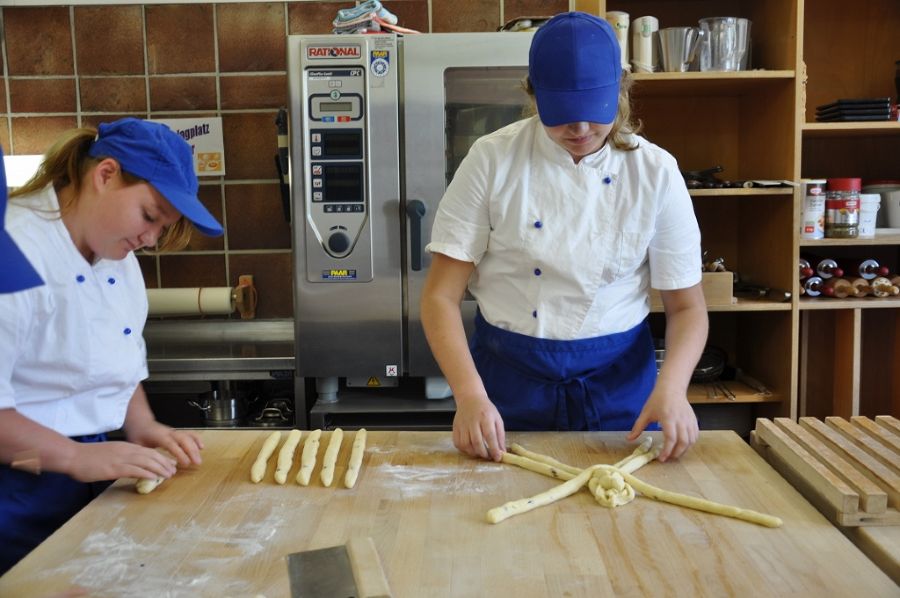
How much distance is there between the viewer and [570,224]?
5.10ft

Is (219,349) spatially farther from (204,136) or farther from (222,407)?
(204,136)

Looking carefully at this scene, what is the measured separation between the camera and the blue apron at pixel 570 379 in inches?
62.1

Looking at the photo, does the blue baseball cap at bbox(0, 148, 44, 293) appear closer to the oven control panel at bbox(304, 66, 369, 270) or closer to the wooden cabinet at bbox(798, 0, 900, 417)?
the oven control panel at bbox(304, 66, 369, 270)

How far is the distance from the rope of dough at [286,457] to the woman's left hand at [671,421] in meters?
0.60

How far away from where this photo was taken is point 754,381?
297cm

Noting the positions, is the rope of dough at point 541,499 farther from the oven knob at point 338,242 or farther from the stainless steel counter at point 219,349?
the stainless steel counter at point 219,349

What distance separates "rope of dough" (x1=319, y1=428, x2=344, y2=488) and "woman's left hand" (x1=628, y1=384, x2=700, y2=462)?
53 cm

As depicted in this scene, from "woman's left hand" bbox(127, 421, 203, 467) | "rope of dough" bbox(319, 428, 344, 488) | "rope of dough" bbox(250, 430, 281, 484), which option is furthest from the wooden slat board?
"woman's left hand" bbox(127, 421, 203, 467)

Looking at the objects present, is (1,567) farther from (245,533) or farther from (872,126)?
(872,126)

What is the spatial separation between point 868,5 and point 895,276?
39.1 inches

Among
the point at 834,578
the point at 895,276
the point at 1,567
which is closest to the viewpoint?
the point at 834,578

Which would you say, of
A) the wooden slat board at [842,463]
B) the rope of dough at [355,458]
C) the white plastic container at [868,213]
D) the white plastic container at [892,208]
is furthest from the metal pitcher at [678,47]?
the rope of dough at [355,458]

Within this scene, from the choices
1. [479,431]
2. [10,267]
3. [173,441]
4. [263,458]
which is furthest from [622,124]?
[10,267]

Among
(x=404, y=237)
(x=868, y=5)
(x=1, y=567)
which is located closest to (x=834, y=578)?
(x=1, y=567)
